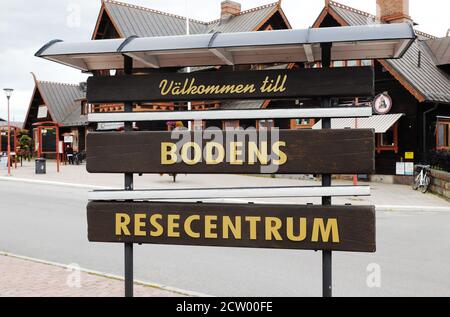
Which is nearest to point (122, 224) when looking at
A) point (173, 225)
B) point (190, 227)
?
point (173, 225)

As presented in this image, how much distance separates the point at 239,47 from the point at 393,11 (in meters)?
23.8

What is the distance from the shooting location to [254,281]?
625cm

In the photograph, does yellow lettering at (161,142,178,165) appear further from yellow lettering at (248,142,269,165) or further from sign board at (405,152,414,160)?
sign board at (405,152,414,160)

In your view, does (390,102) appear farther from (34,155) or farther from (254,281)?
(34,155)

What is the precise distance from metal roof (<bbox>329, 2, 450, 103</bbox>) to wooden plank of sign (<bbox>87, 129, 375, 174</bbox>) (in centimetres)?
1774

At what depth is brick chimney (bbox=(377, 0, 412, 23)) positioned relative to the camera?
2470 centimetres

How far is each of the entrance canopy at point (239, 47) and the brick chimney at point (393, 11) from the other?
73.4 ft

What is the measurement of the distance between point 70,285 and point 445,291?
469 centimetres

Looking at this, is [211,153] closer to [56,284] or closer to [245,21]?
[56,284]

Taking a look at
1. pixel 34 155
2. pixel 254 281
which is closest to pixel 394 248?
pixel 254 281

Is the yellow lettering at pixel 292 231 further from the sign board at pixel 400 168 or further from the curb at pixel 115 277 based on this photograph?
the sign board at pixel 400 168

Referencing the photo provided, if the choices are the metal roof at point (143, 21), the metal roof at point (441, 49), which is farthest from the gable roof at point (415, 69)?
the metal roof at point (143, 21)

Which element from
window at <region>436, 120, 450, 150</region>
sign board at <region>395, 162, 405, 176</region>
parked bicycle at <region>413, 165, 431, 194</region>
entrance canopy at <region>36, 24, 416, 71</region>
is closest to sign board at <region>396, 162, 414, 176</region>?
sign board at <region>395, 162, 405, 176</region>

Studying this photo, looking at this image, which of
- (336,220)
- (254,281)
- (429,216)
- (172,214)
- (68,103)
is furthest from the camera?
(68,103)
